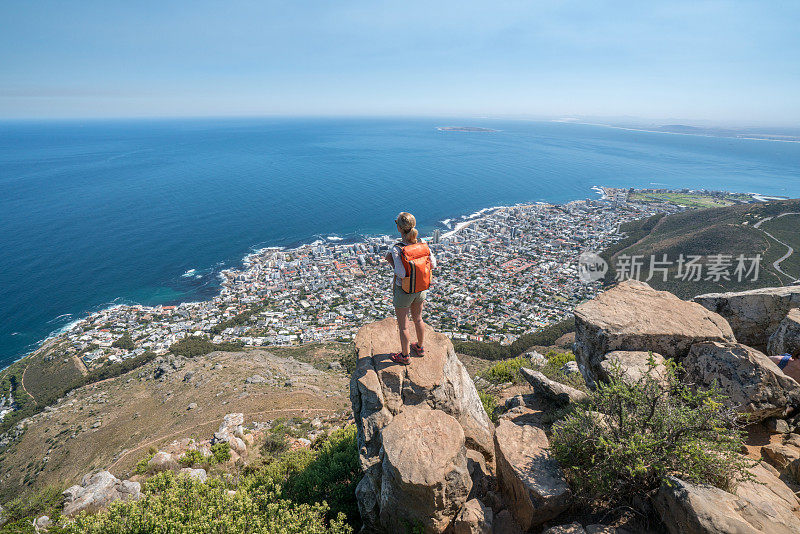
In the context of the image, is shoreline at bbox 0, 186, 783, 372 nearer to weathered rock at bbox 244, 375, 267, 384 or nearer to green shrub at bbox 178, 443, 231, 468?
weathered rock at bbox 244, 375, 267, 384

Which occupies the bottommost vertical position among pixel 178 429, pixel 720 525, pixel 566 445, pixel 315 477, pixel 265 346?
pixel 265 346

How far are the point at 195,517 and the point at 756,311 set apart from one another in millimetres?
13833

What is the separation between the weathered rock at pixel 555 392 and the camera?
7677 millimetres

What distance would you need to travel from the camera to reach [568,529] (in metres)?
4.61

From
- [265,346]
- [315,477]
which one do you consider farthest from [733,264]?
Result: [265,346]

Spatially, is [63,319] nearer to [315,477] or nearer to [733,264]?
[315,477]

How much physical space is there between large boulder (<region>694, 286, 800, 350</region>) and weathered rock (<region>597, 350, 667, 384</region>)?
4.41 meters

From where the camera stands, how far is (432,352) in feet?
25.5

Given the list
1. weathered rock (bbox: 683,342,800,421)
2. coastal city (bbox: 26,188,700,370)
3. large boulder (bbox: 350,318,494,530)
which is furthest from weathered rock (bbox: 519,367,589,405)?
coastal city (bbox: 26,188,700,370)

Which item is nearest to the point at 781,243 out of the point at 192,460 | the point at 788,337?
the point at 788,337

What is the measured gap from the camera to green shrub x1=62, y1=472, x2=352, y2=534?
5.32 meters

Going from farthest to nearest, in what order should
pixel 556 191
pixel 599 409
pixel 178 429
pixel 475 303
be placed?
pixel 556 191
pixel 475 303
pixel 178 429
pixel 599 409

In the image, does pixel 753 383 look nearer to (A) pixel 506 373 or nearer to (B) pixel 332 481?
(B) pixel 332 481

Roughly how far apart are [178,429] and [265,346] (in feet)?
70.2
